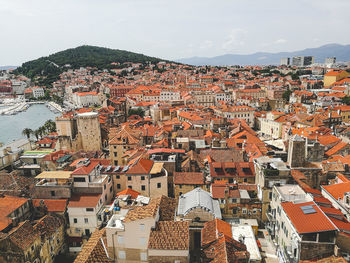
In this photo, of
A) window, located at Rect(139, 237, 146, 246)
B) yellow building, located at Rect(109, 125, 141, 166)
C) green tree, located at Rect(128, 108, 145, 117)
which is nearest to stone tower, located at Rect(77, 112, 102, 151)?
yellow building, located at Rect(109, 125, 141, 166)

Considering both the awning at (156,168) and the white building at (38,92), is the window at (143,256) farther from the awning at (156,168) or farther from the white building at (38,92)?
the white building at (38,92)

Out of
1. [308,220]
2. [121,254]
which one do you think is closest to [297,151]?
[308,220]

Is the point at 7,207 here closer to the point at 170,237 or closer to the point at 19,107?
the point at 170,237

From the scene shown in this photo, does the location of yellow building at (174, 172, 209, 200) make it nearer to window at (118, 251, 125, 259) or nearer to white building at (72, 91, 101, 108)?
window at (118, 251, 125, 259)

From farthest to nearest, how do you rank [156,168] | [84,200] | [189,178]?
[156,168] < [189,178] < [84,200]

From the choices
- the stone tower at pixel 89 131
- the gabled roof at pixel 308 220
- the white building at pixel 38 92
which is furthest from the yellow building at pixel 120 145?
the white building at pixel 38 92

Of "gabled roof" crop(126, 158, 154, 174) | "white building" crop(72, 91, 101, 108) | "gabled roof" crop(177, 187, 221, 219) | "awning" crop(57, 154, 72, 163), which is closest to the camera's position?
"gabled roof" crop(177, 187, 221, 219)
